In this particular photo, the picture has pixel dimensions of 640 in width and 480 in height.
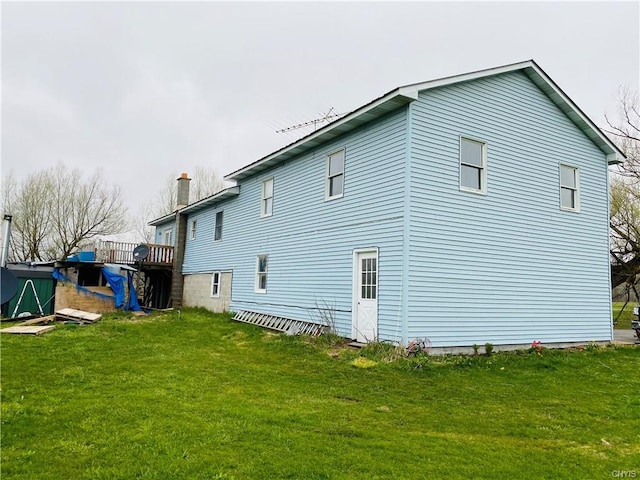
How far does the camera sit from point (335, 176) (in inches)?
505

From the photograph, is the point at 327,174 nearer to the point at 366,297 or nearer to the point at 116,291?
the point at 366,297

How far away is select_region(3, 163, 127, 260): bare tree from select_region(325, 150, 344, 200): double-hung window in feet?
84.5

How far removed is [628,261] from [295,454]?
24206mm

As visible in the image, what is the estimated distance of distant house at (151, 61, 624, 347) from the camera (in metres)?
10.3

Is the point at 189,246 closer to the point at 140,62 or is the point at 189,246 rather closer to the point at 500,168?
the point at 140,62

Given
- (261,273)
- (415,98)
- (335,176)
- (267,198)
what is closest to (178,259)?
(261,273)

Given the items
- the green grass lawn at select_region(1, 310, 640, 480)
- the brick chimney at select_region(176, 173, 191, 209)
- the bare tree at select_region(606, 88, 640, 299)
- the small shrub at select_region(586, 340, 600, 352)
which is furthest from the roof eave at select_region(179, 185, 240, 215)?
the bare tree at select_region(606, 88, 640, 299)

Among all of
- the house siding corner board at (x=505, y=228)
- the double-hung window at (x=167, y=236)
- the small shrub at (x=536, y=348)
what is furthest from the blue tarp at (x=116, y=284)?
the small shrub at (x=536, y=348)

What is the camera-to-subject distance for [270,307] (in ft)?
49.6

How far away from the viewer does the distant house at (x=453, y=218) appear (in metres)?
10.3

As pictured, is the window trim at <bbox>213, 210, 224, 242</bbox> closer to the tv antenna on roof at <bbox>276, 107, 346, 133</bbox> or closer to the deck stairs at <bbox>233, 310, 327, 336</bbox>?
the deck stairs at <bbox>233, 310, 327, 336</bbox>

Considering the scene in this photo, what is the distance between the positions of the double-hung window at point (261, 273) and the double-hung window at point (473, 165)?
24.4 feet

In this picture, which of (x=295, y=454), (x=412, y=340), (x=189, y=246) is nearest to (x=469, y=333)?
(x=412, y=340)

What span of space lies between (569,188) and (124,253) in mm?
19348
